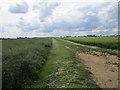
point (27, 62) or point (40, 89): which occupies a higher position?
point (27, 62)

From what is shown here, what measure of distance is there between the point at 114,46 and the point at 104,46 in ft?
12.7

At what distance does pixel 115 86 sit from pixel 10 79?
5.47 metres

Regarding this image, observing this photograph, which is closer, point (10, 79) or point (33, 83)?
point (10, 79)

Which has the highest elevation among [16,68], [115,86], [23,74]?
[16,68]

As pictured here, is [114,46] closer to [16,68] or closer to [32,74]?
[32,74]

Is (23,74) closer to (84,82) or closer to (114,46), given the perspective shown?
(84,82)

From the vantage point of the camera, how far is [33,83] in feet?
23.9

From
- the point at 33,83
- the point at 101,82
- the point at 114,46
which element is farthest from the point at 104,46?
the point at 33,83

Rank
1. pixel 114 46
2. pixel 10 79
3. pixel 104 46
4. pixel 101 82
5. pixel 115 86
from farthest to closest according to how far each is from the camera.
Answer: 1. pixel 104 46
2. pixel 114 46
3. pixel 101 82
4. pixel 115 86
5. pixel 10 79

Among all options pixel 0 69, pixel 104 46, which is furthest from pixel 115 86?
pixel 104 46

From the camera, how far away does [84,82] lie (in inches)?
280

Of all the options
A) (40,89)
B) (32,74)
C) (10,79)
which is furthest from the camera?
(32,74)

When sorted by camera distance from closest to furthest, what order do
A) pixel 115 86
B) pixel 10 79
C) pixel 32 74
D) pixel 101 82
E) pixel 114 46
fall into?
pixel 10 79, pixel 115 86, pixel 101 82, pixel 32 74, pixel 114 46

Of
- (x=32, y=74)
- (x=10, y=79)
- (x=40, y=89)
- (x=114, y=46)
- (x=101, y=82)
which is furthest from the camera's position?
(x=114, y=46)
